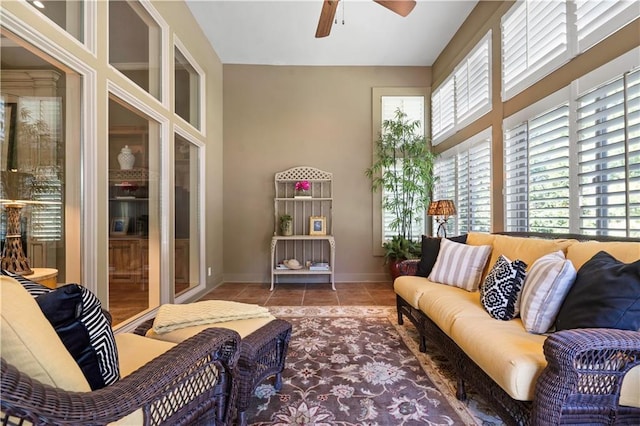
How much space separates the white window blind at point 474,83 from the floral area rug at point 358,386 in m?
2.70

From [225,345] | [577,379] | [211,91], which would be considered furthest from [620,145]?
[211,91]

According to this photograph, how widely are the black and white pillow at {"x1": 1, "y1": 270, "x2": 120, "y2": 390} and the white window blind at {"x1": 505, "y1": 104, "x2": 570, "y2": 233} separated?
2807 mm

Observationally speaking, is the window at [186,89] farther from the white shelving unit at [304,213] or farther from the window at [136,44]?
the white shelving unit at [304,213]

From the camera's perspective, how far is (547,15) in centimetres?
233

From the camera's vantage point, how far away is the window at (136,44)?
2.49 metres

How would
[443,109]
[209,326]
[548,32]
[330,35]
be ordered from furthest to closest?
[443,109] → [330,35] → [548,32] → [209,326]

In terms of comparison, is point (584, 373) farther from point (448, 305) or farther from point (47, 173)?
point (47, 173)

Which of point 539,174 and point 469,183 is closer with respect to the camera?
point 539,174

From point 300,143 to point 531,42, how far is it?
3.24m

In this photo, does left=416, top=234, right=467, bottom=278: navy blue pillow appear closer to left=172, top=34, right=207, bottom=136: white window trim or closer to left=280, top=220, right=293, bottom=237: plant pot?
left=280, top=220, right=293, bottom=237: plant pot

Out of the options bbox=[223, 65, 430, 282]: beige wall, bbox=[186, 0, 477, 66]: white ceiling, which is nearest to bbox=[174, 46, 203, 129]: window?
bbox=[186, 0, 477, 66]: white ceiling

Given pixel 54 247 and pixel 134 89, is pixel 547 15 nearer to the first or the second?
pixel 134 89

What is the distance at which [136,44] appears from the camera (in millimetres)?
2857

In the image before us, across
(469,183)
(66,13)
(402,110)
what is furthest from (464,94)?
(66,13)
